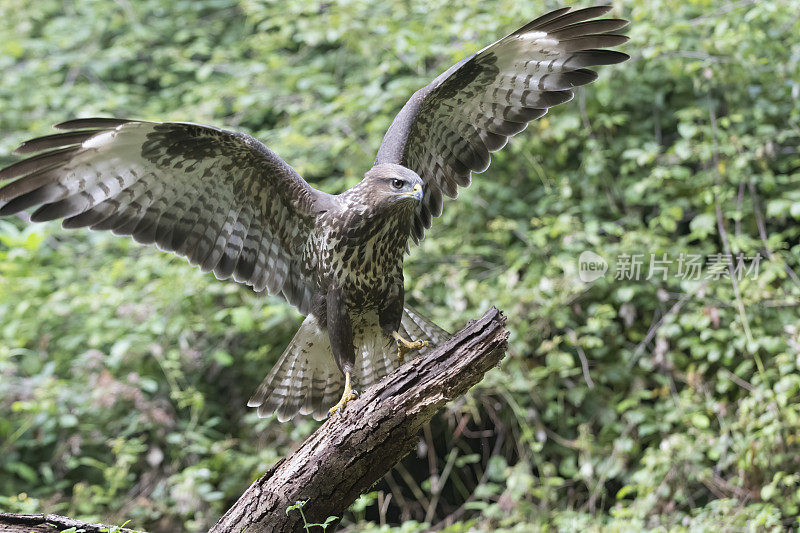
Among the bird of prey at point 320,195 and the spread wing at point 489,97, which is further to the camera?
the spread wing at point 489,97

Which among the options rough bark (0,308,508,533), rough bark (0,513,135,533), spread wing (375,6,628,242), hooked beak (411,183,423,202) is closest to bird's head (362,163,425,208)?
hooked beak (411,183,423,202)

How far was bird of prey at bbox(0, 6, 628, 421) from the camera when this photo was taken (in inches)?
128

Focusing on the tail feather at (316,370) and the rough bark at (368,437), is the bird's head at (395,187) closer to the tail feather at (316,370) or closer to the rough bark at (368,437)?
the rough bark at (368,437)

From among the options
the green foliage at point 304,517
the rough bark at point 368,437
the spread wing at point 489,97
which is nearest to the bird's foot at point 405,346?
the rough bark at point 368,437

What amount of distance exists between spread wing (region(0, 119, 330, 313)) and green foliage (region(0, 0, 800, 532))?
5.56 ft

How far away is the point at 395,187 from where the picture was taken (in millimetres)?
3174

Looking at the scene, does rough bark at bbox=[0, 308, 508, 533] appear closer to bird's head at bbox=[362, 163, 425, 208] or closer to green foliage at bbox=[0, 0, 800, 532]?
bird's head at bbox=[362, 163, 425, 208]

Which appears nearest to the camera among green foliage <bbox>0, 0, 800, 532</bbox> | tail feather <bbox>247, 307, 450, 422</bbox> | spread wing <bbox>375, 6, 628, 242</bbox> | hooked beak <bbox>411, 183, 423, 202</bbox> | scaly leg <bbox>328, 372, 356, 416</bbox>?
hooked beak <bbox>411, 183, 423, 202</bbox>

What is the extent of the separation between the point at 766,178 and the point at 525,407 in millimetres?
2108

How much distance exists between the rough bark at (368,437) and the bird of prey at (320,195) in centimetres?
35

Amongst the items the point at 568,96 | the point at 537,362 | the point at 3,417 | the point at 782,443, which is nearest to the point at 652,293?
the point at 537,362

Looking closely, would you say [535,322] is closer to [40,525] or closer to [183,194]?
[183,194]

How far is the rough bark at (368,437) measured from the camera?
9.39 feet

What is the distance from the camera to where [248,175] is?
11.7 ft
